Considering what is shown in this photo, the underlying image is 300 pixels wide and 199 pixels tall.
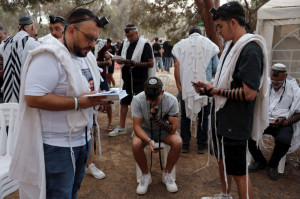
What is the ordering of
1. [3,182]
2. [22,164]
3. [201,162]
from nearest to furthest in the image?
[22,164] < [3,182] < [201,162]

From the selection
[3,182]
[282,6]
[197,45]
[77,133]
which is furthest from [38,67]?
[282,6]

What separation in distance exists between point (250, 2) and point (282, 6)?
18.0 feet

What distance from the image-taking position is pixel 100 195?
279cm

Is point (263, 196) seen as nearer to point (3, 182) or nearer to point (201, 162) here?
point (201, 162)

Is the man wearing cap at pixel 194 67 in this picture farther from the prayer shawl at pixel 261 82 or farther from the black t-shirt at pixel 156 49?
the black t-shirt at pixel 156 49

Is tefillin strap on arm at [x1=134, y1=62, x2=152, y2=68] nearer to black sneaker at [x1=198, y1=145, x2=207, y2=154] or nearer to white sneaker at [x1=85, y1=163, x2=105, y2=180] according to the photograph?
black sneaker at [x1=198, y1=145, x2=207, y2=154]

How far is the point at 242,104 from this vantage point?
1936mm

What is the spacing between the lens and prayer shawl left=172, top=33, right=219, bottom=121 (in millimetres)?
3662

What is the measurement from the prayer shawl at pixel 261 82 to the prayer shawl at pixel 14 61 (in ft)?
7.44

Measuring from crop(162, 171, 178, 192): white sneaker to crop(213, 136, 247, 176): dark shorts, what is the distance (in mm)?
963

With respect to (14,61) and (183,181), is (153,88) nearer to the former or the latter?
(183,181)

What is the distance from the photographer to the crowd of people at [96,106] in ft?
4.64

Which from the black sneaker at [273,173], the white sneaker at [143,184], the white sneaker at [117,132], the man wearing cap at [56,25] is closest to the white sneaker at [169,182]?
the white sneaker at [143,184]

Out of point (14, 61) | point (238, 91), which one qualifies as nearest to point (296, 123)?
point (238, 91)
